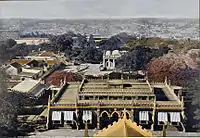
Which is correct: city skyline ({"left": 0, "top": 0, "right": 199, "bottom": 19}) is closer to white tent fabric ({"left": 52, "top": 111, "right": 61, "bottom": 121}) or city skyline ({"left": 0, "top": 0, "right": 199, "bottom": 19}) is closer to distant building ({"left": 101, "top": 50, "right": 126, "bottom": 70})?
distant building ({"left": 101, "top": 50, "right": 126, "bottom": 70})

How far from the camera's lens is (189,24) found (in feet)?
6.57

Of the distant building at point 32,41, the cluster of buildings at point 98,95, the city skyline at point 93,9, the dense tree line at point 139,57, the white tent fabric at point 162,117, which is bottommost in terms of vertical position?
the white tent fabric at point 162,117

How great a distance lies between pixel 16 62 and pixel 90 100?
35 centimetres

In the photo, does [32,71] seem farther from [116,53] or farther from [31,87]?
[116,53]

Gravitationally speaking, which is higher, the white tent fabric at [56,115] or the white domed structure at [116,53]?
the white domed structure at [116,53]

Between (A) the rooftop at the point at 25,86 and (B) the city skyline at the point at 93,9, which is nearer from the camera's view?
(B) the city skyline at the point at 93,9

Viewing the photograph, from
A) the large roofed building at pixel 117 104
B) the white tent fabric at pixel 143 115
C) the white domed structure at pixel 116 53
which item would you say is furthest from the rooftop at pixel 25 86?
the white tent fabric at pixel 143 115

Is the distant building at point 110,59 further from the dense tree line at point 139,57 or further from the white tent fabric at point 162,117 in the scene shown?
the white tent fabric at point 162,117

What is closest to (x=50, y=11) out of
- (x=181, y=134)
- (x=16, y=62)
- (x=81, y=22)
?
(x=81, y=22)

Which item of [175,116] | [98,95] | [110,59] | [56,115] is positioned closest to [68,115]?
[56,115]

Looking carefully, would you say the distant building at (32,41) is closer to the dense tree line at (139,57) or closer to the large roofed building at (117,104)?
the large roofed building at (117,104)

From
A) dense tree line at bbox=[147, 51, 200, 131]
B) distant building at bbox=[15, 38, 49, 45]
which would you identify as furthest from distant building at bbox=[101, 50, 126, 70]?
distant building at bbox=[15, 38, 49, 45]

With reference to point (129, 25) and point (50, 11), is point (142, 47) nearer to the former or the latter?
point (129, 25)

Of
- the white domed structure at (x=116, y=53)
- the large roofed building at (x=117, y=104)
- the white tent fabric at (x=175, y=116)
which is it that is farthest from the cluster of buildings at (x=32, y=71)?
the white tent fabric at (x=175, y=116)
